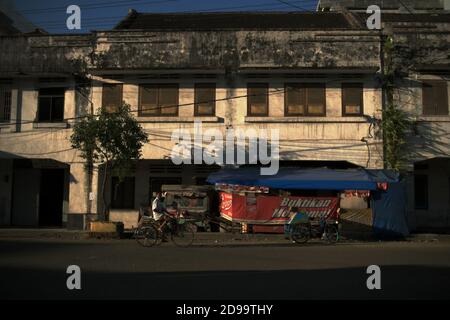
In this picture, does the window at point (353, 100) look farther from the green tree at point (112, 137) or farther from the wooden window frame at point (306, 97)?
the green tree at point (112, 137)

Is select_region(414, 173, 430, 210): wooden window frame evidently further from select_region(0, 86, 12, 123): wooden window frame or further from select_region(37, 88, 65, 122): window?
select_region(0, 86, 12, 123): wooden window frame

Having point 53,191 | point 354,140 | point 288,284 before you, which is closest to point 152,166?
point 53,191

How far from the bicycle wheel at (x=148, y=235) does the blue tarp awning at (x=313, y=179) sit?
4060 mm

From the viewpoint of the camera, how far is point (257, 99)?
72.8ft

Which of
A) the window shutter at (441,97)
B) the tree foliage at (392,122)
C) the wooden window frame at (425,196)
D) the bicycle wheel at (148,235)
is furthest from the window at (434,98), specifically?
the bicycle wheel at (148,235)

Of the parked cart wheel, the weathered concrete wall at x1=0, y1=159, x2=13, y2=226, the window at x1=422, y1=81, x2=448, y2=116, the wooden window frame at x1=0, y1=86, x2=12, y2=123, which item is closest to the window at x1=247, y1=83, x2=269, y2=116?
the parked cart wheel

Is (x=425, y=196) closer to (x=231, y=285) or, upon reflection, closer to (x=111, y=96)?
(x=111, y=96)

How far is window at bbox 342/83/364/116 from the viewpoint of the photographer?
21.9 m

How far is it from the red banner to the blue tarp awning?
600mm

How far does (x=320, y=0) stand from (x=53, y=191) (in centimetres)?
2363

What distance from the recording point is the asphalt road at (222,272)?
818 centimetres
